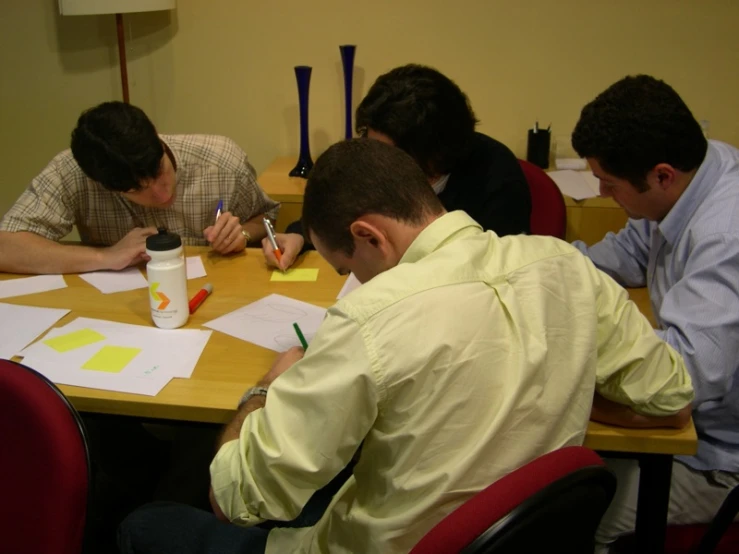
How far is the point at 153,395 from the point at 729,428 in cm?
112

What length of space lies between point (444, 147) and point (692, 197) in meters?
0.64

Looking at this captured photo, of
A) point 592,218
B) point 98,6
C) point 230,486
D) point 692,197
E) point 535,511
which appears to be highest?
point 98,6

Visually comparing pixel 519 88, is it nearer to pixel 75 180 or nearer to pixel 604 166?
pixel 604 166

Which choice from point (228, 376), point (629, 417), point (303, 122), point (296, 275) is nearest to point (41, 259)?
point (296, 275)

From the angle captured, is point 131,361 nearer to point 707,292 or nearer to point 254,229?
point 254,229

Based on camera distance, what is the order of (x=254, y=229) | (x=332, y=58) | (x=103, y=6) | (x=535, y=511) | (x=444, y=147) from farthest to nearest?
(x=332, y=58), (x=103, y=6), (x=254, y=229), (x=444, y=147), (x=535, y=511)

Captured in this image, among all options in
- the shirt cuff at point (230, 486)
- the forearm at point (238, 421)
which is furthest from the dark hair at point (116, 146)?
the shirt cuff at point (230, 486)

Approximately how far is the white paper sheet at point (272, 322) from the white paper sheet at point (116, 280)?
0.32 metres

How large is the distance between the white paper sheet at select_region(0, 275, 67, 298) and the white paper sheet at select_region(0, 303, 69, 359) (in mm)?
75

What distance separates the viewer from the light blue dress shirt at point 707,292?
1175 mm

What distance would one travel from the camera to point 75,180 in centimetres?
193

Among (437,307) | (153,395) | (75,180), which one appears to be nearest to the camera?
(437,307)

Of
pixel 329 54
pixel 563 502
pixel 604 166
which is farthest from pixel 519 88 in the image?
pixel 563 502

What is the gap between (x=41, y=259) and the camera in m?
1.76
